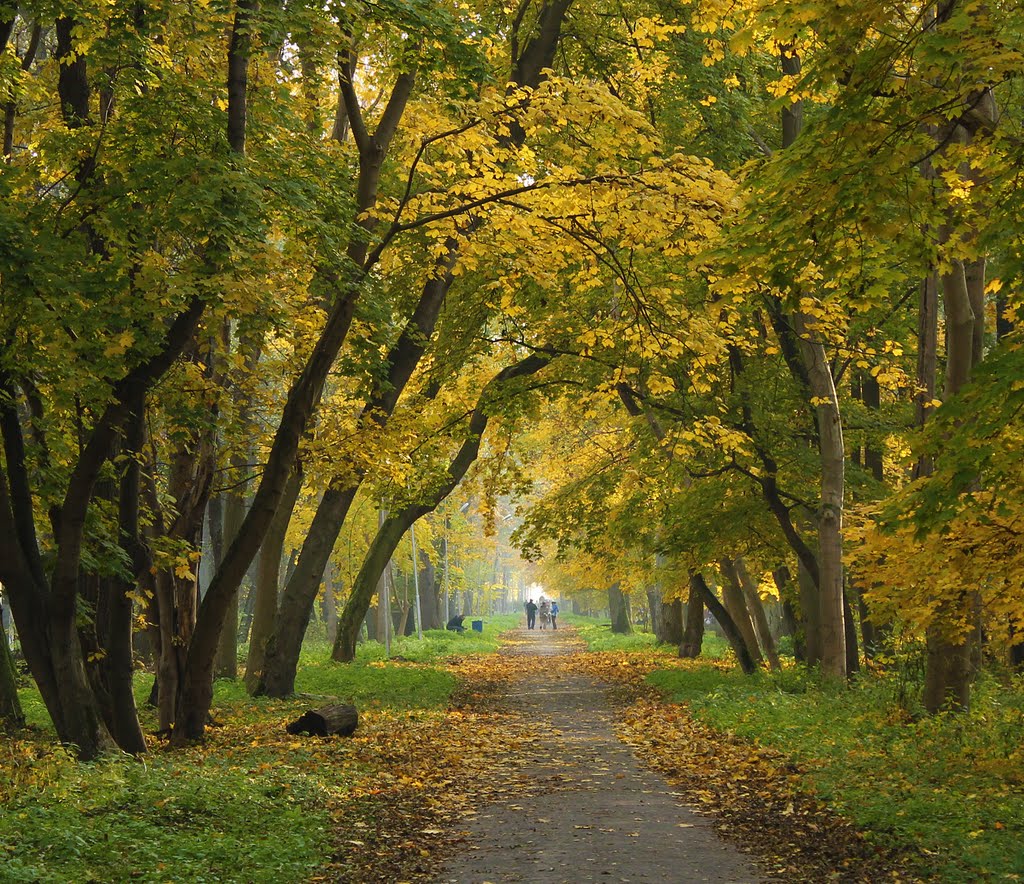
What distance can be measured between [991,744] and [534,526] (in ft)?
42.3

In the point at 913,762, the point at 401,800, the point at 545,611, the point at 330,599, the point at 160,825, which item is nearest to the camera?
the point at 160,825

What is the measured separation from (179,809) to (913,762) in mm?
6075

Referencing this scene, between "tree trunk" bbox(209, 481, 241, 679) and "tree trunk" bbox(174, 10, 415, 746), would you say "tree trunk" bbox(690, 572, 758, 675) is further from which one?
"tree trunk" bbox(174, 10, 415, 746)

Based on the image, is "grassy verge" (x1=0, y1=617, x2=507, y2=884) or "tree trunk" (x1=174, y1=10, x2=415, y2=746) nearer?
"grassy verge" (x1=0, y1=617, x2=507, y2=884)

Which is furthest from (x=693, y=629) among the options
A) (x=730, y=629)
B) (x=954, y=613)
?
(x=954, y=613)

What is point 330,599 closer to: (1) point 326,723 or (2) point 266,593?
(2) point 266,593

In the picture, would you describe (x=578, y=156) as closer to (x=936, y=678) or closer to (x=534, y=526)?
(x=936, y=678)

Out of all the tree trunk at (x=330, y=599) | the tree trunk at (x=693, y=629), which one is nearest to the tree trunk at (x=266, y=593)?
the tree trunk at (x=693, y=629)

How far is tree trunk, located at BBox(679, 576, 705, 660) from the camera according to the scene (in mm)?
25828

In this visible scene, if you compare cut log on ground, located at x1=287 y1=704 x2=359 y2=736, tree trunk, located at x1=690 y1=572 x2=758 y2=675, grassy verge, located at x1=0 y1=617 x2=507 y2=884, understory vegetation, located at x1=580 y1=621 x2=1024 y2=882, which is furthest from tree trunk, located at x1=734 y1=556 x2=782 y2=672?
grassy verge, located at x1=0 y1=617 x2=507 y2=884

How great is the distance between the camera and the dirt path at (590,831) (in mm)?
6617

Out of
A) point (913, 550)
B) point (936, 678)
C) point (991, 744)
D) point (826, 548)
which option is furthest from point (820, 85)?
point (826, 548)

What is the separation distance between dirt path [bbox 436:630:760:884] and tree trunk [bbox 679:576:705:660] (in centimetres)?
1346

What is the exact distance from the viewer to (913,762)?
8906 mm
